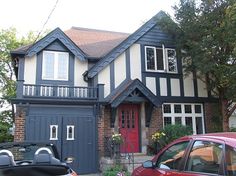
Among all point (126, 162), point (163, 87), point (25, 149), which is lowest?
point (126, 162)

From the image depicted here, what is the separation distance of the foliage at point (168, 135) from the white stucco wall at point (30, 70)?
6.52m

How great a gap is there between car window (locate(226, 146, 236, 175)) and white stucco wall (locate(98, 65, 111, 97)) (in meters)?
11.3

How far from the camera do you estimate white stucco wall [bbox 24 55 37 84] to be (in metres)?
14.7

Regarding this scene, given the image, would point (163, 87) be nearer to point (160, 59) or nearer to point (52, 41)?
point (160, 59)

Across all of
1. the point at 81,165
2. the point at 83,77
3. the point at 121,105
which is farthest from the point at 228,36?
the point at 81,165

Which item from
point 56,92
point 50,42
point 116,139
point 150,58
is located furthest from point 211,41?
point 50,42

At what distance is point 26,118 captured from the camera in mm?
13047

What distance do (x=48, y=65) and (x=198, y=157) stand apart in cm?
1179

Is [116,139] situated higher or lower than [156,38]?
lower

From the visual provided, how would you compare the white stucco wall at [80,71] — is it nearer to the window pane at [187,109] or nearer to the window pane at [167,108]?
the window pane at [167,108]

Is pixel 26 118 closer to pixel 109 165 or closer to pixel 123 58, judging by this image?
pixel 109 165

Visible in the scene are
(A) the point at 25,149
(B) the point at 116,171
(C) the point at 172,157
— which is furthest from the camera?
(B) the point at 116,171

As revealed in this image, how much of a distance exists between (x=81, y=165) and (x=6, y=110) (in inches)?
612

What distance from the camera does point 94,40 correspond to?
19.3m
